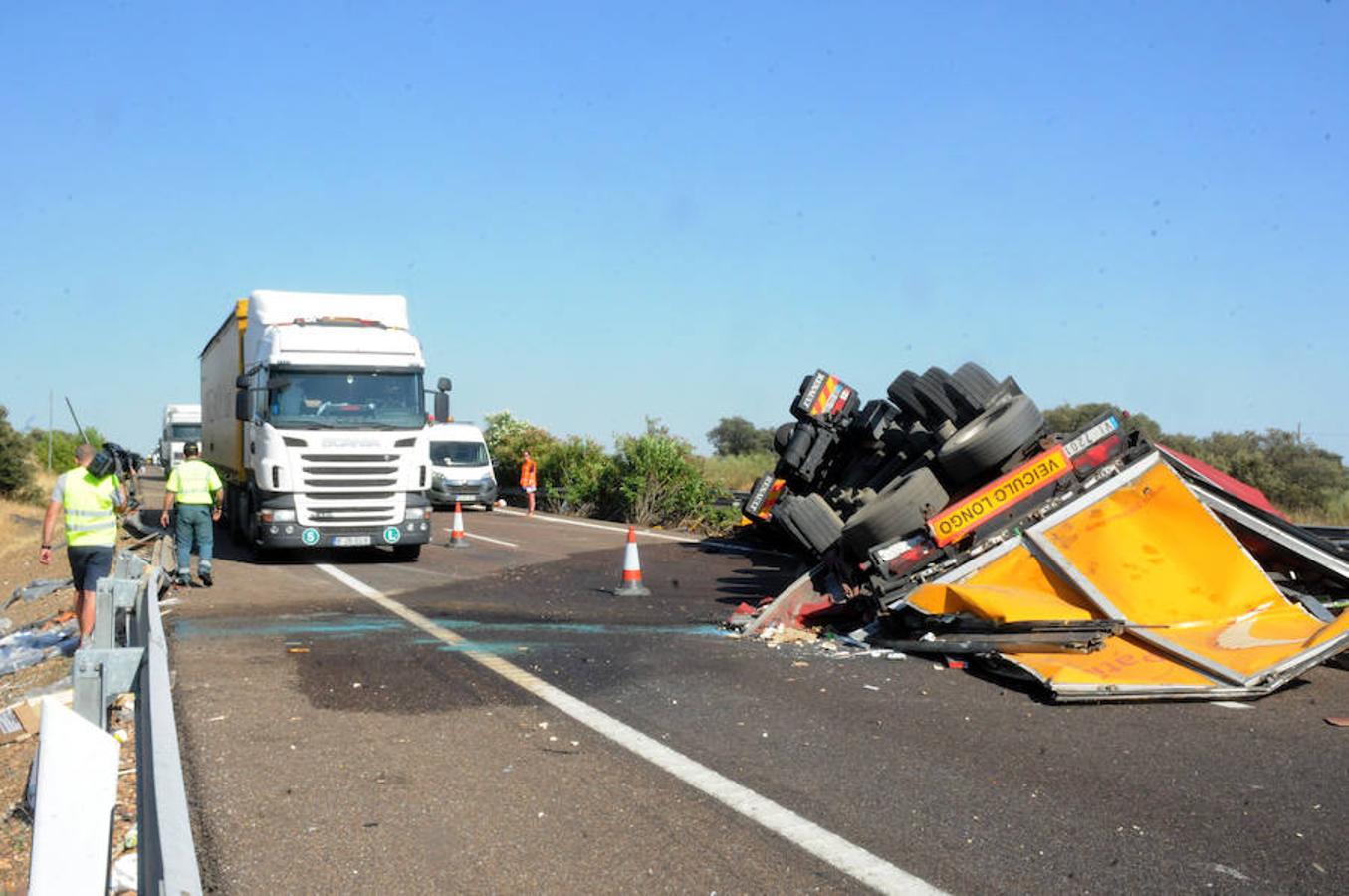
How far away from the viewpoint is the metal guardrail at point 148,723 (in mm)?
2605

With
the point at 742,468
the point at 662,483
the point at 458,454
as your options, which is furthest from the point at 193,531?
the point at 742,468

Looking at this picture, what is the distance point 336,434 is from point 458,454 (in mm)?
14422

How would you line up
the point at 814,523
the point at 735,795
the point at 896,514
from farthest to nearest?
the point at 814,523 → the point at 896,514 → the point at 735,795

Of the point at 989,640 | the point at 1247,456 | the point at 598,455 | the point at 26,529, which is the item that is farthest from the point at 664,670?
the point at 26,529

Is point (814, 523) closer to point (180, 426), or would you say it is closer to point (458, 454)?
point (458, 454)

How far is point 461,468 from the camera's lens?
29.5m

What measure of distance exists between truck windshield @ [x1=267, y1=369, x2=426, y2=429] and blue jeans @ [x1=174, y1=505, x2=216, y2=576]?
2.16 metres

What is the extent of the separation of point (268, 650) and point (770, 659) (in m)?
3.83

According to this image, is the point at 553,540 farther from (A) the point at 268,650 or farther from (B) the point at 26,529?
(B) the point at 26,529

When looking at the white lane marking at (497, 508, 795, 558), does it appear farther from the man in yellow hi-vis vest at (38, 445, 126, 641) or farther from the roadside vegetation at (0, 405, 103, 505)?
the roadside vegetation at (0, 405, 103, 505)

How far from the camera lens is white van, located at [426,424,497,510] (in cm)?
2903

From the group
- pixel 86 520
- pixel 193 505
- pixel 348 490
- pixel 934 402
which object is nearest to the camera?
pixel 86 520

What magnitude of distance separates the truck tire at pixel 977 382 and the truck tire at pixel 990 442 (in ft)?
1.25

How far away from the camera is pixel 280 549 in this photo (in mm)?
17734
